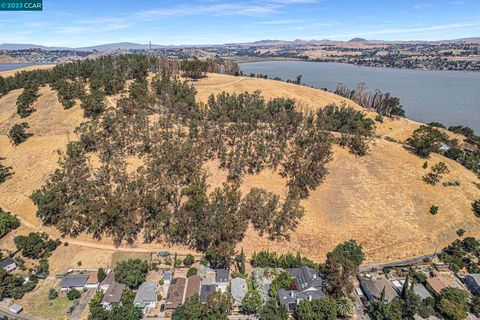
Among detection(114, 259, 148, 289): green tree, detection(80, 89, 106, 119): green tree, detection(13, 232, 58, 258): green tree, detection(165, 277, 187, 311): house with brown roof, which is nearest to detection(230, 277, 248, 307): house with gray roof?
detection(165, 277, 187, 311): house with brown roof

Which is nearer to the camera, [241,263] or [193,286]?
[193,286]

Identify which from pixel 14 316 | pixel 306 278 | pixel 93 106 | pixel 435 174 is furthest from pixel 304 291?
pixel 93 106

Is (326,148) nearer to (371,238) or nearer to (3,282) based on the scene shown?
(371,238)

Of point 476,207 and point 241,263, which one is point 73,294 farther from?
point 476,207

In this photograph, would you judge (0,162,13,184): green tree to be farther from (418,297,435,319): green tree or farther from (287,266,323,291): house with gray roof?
(418,297,435,319): green tree

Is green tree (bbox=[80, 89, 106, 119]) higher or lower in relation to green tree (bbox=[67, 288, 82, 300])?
higher

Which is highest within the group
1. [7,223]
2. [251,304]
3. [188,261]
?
[7,223]

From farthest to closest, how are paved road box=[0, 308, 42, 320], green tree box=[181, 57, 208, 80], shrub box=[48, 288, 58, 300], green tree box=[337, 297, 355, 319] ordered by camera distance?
green tree box=[181, 57, 208, 80], shrub box=[48, 288, 58, 300], paved road box=[0, 308, 42, 320], green tree box=[337, 297, 355, 319]
